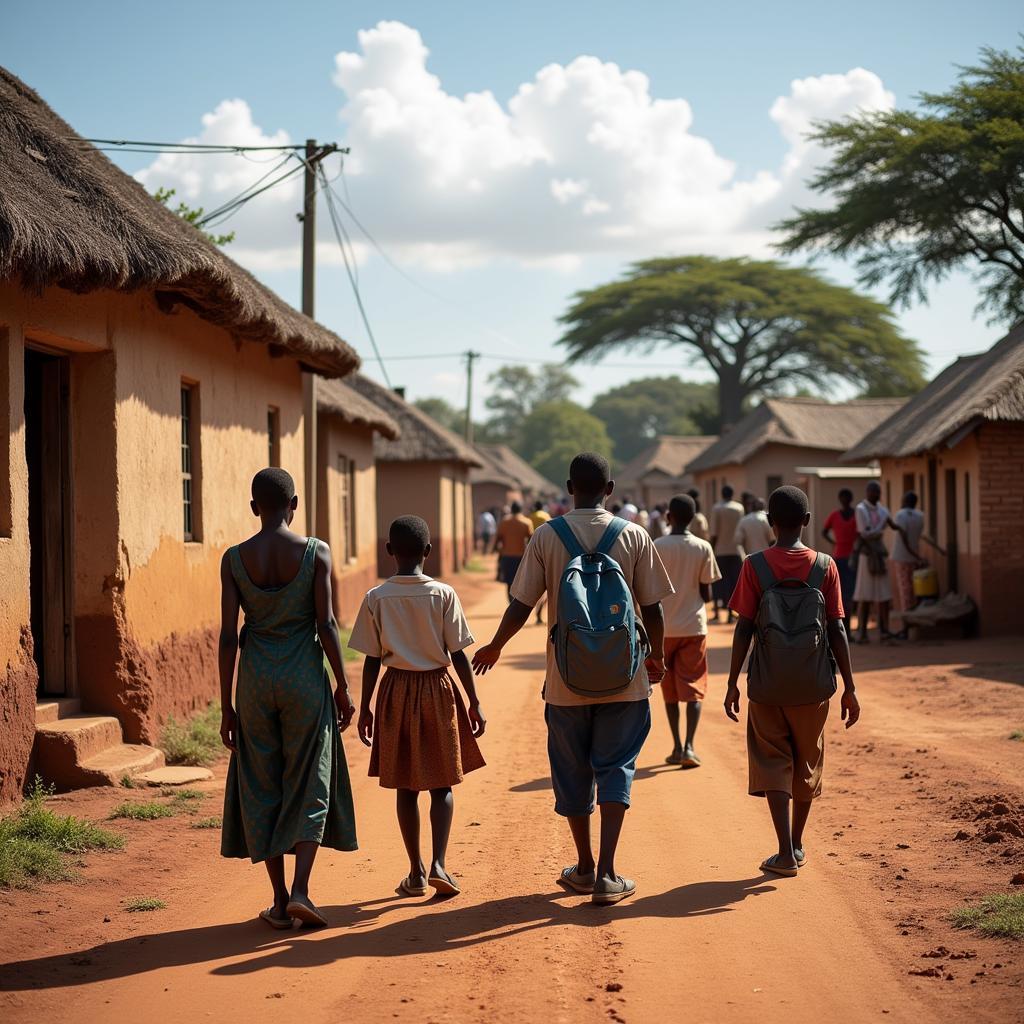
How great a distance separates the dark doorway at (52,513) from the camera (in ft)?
27.5

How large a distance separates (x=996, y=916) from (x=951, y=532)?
12.8 meters

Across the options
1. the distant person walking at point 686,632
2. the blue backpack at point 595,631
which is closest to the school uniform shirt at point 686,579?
the distant person walking at point 686,632

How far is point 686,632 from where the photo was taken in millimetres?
8414

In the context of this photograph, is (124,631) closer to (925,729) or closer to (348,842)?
(348,842)

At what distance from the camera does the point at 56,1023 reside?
13.7ft

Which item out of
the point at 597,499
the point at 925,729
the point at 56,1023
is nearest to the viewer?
the point at 56,1023

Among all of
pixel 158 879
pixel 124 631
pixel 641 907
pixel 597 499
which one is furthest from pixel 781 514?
pixel 124 631

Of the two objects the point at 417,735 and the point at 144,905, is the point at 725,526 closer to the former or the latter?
the point at 417,735

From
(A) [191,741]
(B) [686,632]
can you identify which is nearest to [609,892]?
(B) [686,632]

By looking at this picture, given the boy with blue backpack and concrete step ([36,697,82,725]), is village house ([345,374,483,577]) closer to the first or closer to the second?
concrete step ([36,697,82,725])

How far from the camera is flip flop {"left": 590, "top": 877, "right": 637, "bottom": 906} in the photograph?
5.35 metres

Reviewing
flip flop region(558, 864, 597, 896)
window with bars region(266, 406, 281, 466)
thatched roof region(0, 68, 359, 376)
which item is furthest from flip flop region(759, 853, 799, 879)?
window with bars region(266, 406, 281, 466)

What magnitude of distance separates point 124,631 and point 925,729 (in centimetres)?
604

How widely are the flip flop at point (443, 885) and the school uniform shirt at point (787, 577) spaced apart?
1.78 meters
